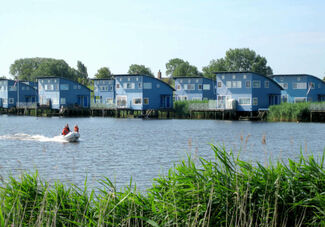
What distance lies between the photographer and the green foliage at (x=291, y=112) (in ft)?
245

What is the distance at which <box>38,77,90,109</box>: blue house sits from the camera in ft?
348

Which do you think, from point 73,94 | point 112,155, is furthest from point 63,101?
point 112,155

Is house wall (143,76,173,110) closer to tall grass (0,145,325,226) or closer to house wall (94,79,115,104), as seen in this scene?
house wall (94,79,115,104)

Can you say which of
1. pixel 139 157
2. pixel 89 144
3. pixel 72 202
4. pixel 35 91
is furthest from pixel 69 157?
pixel 35 91

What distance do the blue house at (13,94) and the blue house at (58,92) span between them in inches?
512

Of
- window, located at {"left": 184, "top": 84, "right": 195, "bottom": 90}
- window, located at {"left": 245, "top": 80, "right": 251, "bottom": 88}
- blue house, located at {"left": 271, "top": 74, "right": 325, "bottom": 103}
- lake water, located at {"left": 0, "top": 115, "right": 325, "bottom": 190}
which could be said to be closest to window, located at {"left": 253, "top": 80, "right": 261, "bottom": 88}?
window, located at {"left": 245, "top": 80, "right": 251, "bottom": 88}

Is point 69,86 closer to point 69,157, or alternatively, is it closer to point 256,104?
point 256,104

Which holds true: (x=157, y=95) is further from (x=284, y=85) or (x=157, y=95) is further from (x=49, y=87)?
(x=49, y=87)

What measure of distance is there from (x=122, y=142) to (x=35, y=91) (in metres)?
86.6

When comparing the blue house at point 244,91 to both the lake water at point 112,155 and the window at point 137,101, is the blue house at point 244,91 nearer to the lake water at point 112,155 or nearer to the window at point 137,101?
the window at point 137,101

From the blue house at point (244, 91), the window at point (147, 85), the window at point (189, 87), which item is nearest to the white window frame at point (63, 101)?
the window at point (147, 85)

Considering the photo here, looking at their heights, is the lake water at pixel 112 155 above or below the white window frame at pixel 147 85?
below

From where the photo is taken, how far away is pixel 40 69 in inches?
6019

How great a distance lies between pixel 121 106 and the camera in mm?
95500
